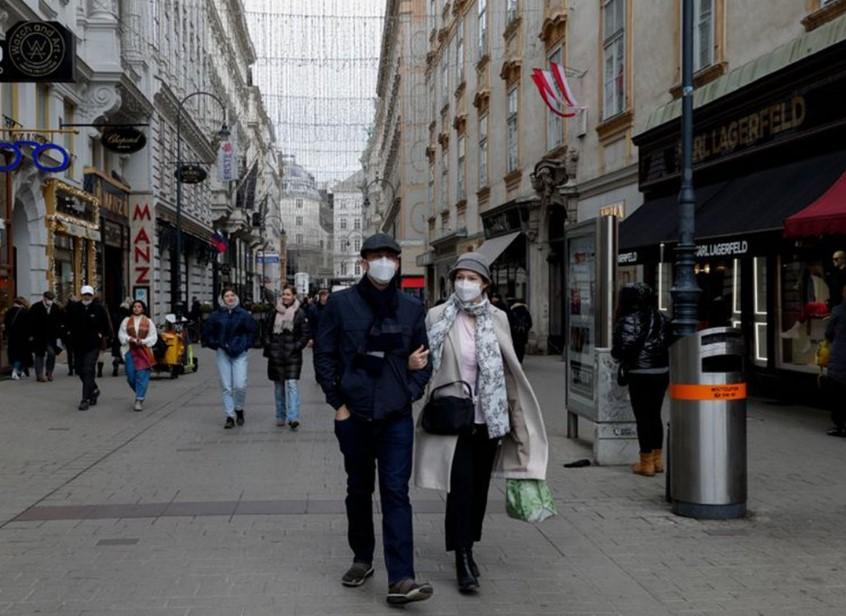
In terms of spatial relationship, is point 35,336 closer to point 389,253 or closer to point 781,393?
point 781,393

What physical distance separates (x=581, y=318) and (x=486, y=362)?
4.97 metres

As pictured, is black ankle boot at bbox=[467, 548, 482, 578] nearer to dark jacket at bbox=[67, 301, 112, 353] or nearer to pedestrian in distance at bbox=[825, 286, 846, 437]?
pedestrian in distance at bbox=[825, 286, 846, 437]

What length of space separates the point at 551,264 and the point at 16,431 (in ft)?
53.6

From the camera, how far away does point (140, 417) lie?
12.6 meters

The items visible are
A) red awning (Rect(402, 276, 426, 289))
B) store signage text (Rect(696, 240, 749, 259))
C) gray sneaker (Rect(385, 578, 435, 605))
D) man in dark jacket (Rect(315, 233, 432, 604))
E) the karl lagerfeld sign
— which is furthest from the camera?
red awning (Rect(402, 276, 426, 289))

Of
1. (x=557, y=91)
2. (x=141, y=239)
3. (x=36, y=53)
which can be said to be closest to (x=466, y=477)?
(x=36, y=53)

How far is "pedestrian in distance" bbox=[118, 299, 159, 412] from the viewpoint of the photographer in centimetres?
1312

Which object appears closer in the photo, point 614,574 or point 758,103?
point 614,574

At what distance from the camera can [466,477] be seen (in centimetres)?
504

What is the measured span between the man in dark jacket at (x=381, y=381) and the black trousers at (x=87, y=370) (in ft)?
31.9

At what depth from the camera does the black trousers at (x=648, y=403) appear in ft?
26.1

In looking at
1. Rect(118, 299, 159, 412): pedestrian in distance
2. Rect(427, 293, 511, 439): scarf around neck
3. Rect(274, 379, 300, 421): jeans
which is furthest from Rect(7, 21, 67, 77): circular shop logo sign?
Rect(427, 293, 511, 439): scarf around neck

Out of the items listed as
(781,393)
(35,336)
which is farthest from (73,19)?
(781,393)

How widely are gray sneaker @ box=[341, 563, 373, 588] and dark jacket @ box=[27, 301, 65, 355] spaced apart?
1387cm
